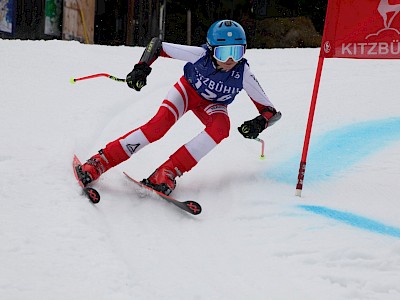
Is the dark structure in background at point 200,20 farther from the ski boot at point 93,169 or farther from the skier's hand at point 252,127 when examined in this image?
the ski boot at point 93,169

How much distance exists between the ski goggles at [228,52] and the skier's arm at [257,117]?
26cm

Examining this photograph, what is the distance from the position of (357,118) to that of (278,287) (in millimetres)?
3636

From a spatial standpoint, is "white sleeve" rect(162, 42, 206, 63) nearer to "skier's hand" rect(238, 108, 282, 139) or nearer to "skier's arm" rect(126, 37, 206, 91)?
"skier's arm" rect(126, 37, 206, 91)

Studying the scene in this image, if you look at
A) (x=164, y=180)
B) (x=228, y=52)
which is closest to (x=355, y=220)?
(x=164, y=180)

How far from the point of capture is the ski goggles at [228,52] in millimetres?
3980

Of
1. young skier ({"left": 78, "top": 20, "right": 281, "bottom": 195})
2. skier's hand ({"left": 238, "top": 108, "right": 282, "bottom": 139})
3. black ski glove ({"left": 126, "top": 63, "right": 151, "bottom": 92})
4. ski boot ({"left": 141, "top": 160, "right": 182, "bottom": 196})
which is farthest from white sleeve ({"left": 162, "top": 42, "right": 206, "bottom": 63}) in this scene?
ski boot ({"left": 141, "top": 160, "right": 182, "bottom": 196})

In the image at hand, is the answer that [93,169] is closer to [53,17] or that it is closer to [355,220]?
[355,220]

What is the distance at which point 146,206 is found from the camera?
12.0ft

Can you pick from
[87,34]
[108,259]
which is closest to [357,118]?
[108,259]

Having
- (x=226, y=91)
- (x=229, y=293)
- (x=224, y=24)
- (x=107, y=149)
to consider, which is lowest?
(x=229, y=293)

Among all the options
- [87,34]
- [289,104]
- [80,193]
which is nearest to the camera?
[80,193]

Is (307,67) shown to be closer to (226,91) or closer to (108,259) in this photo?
(226,91)

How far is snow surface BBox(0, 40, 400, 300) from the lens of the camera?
8.57 feet

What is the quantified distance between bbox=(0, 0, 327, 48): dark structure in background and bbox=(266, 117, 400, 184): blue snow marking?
9.24 meters
